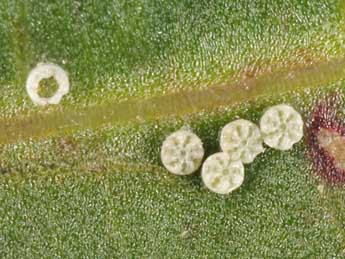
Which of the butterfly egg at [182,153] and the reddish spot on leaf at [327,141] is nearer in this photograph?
the butterfly egg at [182,153]

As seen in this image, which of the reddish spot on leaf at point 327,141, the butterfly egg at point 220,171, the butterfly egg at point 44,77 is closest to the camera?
the butterfly egg at point 44,77

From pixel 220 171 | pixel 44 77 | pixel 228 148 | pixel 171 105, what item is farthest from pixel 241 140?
pixel 44 77

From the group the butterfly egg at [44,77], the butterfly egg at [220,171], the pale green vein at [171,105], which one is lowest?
the butterfly egg at [220,171]

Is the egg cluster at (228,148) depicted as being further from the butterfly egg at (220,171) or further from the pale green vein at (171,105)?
the pale green vein at (171,105)

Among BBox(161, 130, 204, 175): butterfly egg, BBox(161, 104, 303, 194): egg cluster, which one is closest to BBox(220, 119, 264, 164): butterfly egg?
BBox(161, 104, 303, 194): egg cluster

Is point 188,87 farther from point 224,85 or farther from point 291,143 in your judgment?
point 291,143

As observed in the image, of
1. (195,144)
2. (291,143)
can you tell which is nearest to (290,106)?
(291,143)

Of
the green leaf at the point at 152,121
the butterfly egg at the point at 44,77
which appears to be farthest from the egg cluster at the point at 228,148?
the butterfly egg at the point at 44,77

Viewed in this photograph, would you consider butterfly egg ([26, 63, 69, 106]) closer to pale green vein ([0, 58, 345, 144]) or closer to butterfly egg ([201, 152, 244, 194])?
pale green vein ([0, 58, 345, 144])
